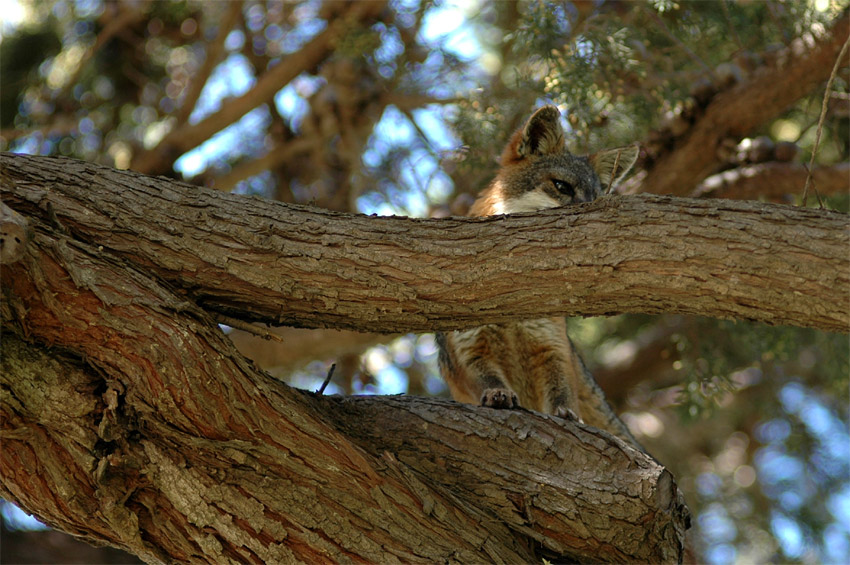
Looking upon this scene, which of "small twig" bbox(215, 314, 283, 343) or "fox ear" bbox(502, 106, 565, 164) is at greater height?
"fox ear" bbox(502, 106, 565, 164)

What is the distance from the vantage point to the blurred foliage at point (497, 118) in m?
7.29

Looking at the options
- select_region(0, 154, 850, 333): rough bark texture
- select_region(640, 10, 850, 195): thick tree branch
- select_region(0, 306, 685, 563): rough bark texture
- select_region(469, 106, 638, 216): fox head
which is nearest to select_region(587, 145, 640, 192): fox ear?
select_region(469, 106, 638, 216): fox head

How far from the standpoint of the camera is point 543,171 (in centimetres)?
647

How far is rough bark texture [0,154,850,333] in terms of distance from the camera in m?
3.68

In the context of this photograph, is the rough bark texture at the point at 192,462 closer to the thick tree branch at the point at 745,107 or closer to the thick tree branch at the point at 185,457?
the thick tree branch at the point at 185,457

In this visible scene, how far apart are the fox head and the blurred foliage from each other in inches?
12.3

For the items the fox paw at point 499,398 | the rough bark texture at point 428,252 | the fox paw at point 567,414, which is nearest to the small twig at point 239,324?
the rough bark texture at point 428,252

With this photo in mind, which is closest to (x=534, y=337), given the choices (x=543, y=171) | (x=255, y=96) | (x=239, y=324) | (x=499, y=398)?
(x=499, y=398)

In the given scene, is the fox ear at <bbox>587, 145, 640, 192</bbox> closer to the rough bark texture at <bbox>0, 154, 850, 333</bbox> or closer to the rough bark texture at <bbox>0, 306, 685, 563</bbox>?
the rough bark texture at <bbox>0, 154, 850, 333</bbox>

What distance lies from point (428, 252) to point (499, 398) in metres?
1.64

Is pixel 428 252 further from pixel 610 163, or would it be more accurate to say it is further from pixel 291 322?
pixel 610 163

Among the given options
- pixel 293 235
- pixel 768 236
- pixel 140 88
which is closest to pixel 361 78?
pixel 140 88

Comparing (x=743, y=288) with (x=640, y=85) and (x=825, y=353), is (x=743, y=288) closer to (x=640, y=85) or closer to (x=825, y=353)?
(x=640, y=85)

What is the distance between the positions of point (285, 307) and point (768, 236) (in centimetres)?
224
